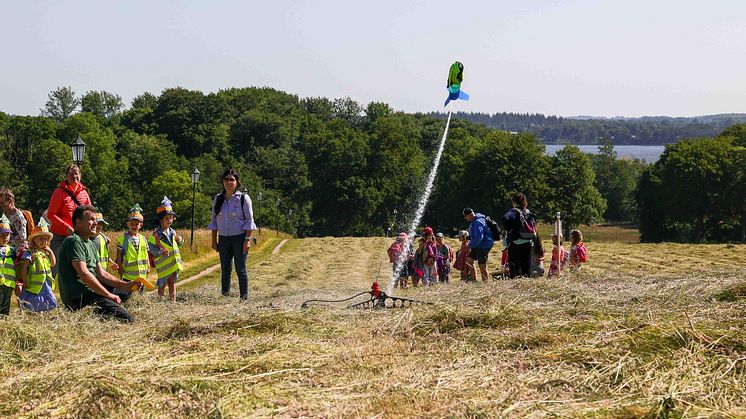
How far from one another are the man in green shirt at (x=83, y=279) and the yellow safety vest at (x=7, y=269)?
86cm

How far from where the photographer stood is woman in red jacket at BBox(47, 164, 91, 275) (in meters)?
11.2

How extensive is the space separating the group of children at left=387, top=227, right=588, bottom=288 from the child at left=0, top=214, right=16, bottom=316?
7.04 metres

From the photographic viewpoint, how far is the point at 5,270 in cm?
924

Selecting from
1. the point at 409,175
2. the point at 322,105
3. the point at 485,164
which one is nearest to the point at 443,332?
the point at 485,164

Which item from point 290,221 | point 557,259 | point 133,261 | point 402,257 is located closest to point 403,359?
point 133,261

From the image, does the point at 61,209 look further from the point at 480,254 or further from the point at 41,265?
the point at 480,254

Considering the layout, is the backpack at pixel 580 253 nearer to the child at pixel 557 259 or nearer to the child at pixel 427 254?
the child at pixel 557 259

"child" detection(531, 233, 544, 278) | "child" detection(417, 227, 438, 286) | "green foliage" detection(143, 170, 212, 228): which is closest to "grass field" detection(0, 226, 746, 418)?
"child" detection(531, 233, 544, 278)

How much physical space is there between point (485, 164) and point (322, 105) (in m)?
55.4

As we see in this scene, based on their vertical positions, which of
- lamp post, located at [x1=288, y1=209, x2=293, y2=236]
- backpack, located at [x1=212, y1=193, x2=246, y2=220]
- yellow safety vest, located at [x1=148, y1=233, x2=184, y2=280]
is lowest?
lamp post, located at [x1=288, y1=209, x2=293, y2=236]

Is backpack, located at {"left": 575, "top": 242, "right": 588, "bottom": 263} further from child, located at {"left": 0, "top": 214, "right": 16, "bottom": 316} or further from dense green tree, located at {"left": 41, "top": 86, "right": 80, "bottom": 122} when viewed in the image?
dense green tree, located at {"left": 41, "top": 86, "right": 80, "bottom": 122}

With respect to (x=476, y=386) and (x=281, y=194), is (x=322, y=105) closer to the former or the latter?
(x=281, y=194)

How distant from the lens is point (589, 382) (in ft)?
17.6

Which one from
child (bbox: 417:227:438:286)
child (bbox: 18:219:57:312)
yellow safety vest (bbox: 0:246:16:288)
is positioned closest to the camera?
yellow safety vest (bbox: 0:246:16:288)
